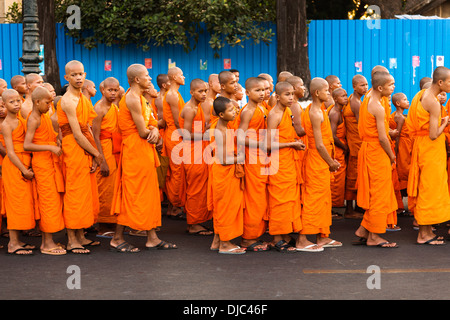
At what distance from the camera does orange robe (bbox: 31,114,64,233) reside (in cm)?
769

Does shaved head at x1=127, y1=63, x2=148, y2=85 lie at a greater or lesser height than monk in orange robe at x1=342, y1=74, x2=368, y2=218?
greater

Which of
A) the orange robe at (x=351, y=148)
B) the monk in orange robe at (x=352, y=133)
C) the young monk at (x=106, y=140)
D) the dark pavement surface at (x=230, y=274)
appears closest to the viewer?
the dark pavement surface at (x=230, y=274)

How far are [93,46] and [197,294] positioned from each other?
361 inches

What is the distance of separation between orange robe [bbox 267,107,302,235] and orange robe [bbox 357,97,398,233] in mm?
822

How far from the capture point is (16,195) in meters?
7.76

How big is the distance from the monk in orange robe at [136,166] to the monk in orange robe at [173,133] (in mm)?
1847

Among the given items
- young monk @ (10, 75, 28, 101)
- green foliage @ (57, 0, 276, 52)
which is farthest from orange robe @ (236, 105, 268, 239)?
green foliage @ (57, 0, 276, 52)

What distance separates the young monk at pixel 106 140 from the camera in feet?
28.4

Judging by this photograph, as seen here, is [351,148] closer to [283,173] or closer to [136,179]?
[283,173]

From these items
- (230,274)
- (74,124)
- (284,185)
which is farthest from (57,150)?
(284,185)

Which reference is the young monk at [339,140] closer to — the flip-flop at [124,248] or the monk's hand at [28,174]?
the flip-flop at [124,248]

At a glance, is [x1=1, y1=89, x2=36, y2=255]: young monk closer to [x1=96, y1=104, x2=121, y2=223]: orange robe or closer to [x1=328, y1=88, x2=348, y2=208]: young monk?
[x1=96, y1=104, x2=121, y2=223]: orange robe

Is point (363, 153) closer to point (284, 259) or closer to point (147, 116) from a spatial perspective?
point (284, 259)

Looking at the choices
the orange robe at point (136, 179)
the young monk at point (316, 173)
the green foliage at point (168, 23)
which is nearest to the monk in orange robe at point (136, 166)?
the orange robe at point (136, 179)
